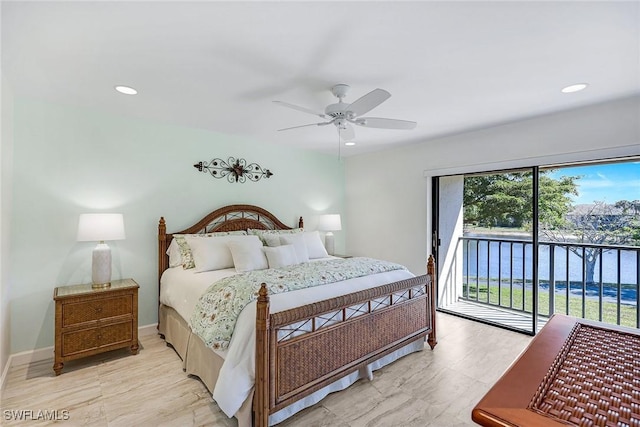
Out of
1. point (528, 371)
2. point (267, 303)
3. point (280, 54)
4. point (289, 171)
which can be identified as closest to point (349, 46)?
point (280, 54)

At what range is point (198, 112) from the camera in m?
3.19

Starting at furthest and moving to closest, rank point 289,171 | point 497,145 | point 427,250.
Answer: point 289,171, point 427,250, point 497,145

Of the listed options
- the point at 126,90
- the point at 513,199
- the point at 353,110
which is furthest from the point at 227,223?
the point at 513,199

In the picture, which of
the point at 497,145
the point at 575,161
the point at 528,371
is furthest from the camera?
the point at 497,145

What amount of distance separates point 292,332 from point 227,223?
2.33 meters

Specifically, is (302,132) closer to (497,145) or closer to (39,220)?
(497,145)

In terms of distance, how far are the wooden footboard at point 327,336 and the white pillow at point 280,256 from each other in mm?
1096

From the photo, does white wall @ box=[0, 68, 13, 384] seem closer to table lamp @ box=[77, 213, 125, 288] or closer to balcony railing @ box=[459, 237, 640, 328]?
table lamp @ box=[77, 213, 125, 288]

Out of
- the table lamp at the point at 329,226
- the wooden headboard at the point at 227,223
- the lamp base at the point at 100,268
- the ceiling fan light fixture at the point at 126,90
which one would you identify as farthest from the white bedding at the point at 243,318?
the table lamp at the point at 329,226

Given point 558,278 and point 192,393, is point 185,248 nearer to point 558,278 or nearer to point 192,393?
point 192,393

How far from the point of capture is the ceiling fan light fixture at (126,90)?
2.55m

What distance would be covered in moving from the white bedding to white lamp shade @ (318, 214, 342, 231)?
6.27 feet

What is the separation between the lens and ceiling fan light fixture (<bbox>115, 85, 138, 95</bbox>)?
8.37 ft

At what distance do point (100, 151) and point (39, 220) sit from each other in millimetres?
863
